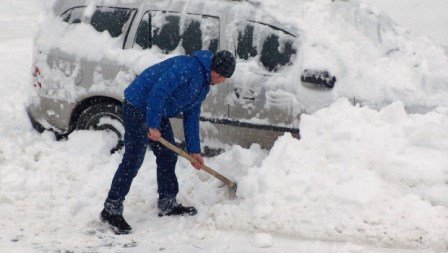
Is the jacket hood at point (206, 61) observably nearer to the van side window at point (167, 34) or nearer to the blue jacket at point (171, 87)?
the blue jacket at point (171, 87)

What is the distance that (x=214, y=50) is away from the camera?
5.27 metres

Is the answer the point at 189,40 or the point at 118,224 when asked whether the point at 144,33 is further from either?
the point at 118,224

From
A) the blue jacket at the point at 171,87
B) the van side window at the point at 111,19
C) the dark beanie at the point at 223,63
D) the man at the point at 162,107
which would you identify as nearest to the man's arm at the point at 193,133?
the man at the point at 162,107

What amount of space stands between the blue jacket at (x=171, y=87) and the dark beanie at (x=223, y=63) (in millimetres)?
106

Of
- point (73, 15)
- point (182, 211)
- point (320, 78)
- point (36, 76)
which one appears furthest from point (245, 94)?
point (36, 76)

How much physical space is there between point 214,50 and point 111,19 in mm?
1175

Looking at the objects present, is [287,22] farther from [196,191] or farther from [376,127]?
[196,191]

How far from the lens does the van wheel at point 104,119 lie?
5664mm

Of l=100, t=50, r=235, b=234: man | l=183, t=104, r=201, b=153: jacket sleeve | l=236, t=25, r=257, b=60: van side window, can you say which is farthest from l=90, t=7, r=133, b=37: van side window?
l=183, t=104, r=201, b=153: jacket sleeve

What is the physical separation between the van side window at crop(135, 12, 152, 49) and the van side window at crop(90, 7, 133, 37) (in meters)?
0.18

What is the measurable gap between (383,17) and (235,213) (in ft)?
8.83

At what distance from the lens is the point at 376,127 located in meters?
4.59

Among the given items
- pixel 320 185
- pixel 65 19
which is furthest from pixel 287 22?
pixel 65 19

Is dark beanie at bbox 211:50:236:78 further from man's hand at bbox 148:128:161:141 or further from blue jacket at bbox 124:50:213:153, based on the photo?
man's hand at bbox 148:128:161:141
